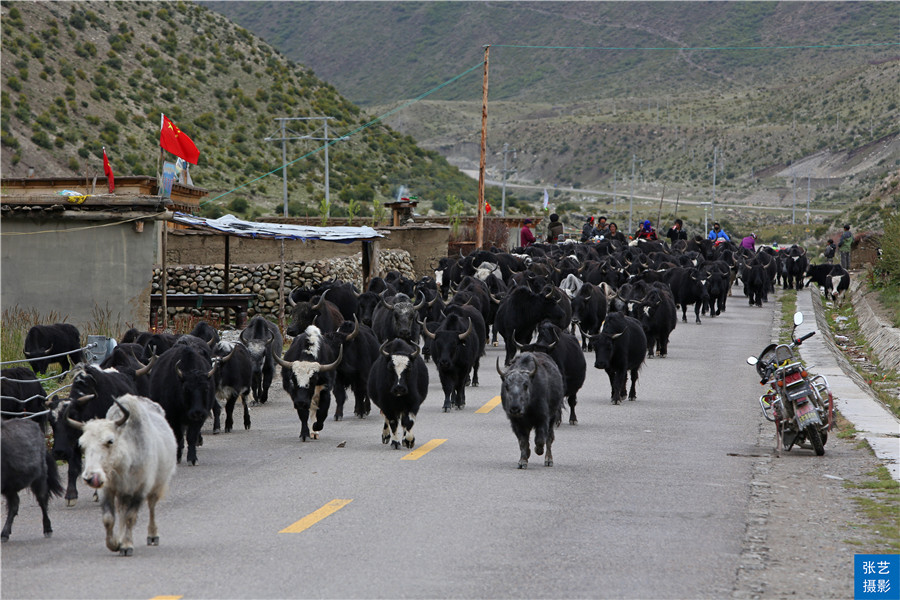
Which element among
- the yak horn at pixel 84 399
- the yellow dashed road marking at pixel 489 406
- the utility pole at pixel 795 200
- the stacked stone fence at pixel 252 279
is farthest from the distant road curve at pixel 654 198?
the yak horn at pixel 84 399

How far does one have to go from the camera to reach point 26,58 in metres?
69.4

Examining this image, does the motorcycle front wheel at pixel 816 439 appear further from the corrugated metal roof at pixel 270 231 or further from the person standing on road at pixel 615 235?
the person standing on road at pixel 615 235

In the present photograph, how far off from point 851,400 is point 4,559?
1278 centimetres

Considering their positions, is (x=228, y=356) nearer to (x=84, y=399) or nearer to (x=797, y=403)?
(x=84, y=399)

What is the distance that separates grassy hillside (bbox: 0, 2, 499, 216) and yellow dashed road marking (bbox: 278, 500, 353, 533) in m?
48.7

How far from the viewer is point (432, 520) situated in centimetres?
1040

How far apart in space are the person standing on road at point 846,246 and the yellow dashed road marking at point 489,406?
1429 inches

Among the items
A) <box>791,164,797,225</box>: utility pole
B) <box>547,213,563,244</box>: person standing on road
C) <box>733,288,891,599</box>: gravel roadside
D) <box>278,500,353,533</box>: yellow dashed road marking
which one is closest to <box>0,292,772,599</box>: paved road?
<box>278,500,353,533</box>: yellow dashed road marking

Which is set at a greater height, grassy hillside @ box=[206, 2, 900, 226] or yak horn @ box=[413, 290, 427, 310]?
grassy hillside @ box=[206, 2, 900, 226]

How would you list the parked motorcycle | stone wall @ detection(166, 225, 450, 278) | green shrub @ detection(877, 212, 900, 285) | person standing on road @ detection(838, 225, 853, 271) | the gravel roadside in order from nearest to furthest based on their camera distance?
the gravel roadside → the parked motorcycle → stone wall @ detection(166, 225, 450, 278) → green shrub @ detection(877, 212, 900, 285) → person standing on road @ detection(838, 225, 853, 271)

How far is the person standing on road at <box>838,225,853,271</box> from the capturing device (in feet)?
170

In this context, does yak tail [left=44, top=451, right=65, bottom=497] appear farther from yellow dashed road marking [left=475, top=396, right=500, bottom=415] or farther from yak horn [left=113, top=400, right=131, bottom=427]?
yellow dashed road marking [left=475, top=396, right=500, bottom=415]

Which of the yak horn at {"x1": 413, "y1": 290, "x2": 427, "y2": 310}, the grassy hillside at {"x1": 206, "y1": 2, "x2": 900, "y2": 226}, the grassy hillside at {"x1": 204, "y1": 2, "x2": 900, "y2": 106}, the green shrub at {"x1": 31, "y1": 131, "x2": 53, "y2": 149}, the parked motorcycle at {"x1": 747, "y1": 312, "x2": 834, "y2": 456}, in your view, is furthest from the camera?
the grassy hillside at {"x1": 204, "y1": 2, "x2": 900, "y2": 106}

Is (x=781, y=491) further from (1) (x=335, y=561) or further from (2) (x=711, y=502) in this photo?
(1) (x=335, y=561)
